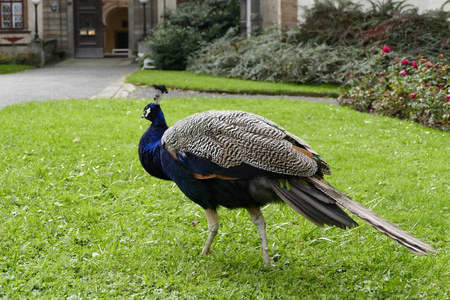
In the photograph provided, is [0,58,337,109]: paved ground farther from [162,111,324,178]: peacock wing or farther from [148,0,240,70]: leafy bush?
[162,111,324,178]: peacock wing

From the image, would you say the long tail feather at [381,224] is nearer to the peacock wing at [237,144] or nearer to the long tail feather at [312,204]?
the long tail feather at [312,204]

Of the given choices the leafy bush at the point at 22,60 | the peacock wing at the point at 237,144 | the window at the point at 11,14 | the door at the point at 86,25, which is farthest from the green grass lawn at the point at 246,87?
the window at the point at 11,14

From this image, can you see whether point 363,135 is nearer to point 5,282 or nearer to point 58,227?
point 58,227

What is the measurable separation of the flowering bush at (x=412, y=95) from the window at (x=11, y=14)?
21622 mm

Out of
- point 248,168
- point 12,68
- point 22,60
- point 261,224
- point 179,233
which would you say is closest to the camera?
point 248,168

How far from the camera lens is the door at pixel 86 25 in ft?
91.2

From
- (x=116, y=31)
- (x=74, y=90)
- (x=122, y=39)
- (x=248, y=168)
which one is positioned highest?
(x=116, y=31)

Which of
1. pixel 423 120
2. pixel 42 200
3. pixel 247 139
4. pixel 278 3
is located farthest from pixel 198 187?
pixel 278 3

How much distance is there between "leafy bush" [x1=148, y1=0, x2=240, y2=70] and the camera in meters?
20.5

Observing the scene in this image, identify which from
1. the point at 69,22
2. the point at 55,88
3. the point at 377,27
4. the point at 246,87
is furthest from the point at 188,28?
the point at 246,87

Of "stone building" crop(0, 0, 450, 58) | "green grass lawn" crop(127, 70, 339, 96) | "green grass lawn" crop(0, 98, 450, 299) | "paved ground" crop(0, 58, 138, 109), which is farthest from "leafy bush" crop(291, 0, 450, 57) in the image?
"stone building" crop(0, 0, 450, 58)

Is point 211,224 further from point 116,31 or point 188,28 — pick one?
point 116,31

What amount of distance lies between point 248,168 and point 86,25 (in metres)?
26.5

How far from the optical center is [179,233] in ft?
13.8
